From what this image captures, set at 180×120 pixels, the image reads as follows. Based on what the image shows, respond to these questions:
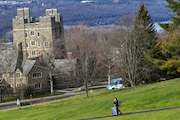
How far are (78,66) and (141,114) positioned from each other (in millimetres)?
42364

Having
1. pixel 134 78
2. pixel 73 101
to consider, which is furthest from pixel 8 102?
pixel 73 101

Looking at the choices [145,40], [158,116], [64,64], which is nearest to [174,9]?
[158,116]

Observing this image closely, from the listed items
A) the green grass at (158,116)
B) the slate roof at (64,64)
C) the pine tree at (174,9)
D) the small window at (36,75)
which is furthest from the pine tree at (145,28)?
the green grass at (158,116)

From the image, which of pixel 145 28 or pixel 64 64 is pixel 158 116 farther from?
pixel 64 64

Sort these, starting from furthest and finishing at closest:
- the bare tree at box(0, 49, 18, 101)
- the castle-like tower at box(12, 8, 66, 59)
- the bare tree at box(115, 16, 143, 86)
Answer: the castle-like tower at box(12, 8, 66, 59), the bare tree at box(0, 49, 18, 101), the bare tree at box(115, 16, 143, 86)

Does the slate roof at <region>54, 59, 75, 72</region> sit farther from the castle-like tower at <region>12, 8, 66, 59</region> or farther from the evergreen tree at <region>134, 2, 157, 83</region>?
the evergreen tree at <region>134, 2, 157, 83</region>

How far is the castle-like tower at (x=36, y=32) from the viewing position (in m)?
93.9

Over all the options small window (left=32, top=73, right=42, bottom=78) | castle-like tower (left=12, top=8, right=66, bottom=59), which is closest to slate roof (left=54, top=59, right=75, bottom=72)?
small window (left=32, top=73, right=42, bottom=78)

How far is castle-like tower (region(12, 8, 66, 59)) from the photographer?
93875mm

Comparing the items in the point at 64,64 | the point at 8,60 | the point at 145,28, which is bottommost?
the point at 64,64

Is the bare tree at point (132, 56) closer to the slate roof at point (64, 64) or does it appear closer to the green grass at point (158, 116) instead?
the slate roof at point (64, 64)

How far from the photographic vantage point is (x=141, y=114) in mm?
28578

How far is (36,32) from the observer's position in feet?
315

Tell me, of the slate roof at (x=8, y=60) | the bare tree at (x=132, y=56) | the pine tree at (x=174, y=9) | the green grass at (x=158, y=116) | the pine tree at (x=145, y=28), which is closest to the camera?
the green grass at (x=158, y=116)
